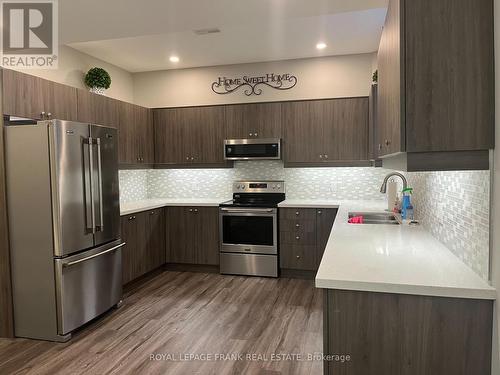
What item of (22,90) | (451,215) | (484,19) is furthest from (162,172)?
(484,19)

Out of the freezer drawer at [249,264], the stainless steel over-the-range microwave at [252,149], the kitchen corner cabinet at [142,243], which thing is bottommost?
the freezer drawer at [249,264]

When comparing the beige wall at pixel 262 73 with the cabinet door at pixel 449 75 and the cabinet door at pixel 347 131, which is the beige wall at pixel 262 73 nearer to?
the cabinet door at pixel 347 131

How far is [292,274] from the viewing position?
14.8ft

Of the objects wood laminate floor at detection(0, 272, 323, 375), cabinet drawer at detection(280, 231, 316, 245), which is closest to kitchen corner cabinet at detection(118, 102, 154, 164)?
wood laminate floor at detection(0, 272, 323, 375)

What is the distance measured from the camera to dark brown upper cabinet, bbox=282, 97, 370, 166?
4480 mm

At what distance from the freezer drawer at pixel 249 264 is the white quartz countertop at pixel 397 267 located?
2037 millimetres

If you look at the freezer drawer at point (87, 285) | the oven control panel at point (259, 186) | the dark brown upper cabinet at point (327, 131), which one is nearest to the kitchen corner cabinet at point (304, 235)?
the oven control panel at point (259, 186)

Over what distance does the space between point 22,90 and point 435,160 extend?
3.13m

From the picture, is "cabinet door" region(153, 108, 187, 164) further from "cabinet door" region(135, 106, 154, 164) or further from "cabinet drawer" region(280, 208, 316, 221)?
"cabinet drawer" region(280, 208, 316, 221)

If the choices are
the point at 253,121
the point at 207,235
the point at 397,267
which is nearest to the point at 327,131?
the point at 253,121

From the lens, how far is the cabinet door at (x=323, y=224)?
169 inches

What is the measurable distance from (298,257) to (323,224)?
52 cm

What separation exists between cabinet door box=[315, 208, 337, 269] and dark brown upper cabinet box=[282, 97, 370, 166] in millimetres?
700

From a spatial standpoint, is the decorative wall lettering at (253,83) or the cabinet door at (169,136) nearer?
the decorative wall lettering at (253,83)
